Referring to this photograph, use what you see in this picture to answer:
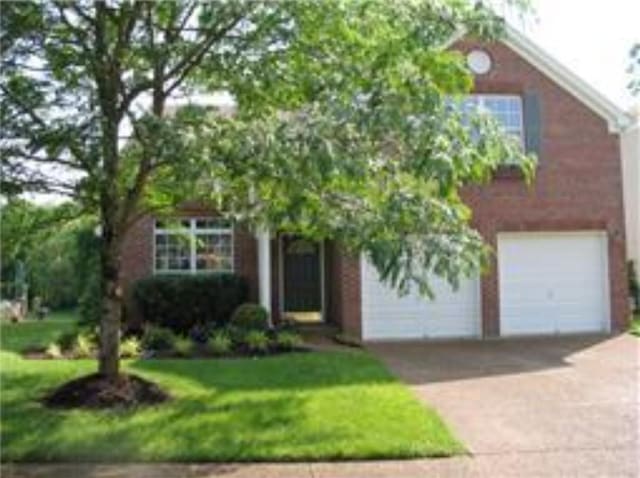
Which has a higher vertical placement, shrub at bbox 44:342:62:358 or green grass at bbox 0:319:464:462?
shrub at bbox 44:342:62:358

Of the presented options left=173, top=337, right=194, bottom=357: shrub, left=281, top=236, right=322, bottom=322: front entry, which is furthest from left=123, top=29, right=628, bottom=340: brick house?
left=173, top=337, right=194, bottom=357: shrub

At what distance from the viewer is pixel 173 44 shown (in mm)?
12383

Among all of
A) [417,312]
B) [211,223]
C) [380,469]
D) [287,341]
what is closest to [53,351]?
[287,341]

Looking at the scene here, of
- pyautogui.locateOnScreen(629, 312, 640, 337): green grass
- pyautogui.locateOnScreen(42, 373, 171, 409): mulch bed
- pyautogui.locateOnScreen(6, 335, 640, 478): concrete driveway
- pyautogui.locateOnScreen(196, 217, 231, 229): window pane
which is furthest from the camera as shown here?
pyautogui.locateOnScreen(196, 217, 231, 229): window pane

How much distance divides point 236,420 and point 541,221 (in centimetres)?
1228

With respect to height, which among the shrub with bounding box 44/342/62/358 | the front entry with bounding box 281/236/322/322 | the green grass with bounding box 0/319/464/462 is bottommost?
the green grass with bounding box 0/319/464/462

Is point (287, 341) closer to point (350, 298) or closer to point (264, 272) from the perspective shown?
point (350, 298)

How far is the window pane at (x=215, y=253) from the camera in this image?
23.9m

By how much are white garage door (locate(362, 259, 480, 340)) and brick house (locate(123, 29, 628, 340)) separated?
2 cm

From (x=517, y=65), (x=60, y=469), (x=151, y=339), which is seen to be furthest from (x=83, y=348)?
(x=517, y=65)

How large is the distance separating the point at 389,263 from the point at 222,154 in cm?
198

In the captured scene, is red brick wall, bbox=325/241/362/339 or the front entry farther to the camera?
the front entry

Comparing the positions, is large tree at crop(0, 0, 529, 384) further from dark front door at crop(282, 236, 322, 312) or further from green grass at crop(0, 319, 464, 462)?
dark front door at crop(282, 236, 322, 312)

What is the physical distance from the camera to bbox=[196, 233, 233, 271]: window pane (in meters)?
23.9
